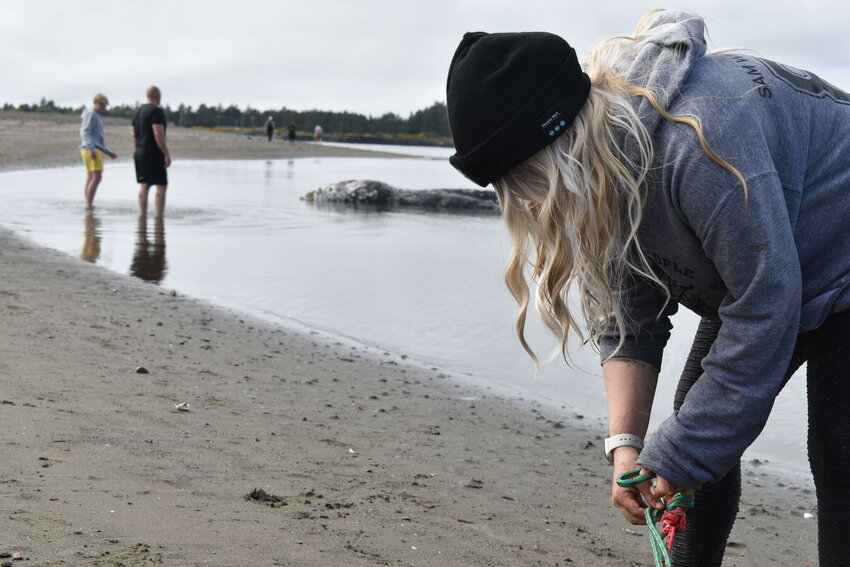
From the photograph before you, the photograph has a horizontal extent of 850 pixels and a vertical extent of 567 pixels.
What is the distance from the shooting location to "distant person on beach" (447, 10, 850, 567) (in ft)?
5.82

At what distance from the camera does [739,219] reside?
1.74 meters

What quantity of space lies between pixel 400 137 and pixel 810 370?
105m

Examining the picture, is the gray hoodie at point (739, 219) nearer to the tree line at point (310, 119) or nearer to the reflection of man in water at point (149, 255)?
the reflection of man in water at point (149, 255)

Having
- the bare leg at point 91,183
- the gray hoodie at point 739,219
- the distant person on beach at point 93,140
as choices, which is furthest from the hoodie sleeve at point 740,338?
the bare leg at point 91,183

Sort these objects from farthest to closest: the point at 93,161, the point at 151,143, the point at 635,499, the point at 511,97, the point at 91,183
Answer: the point at 91,183, the point at 93,161, the point at 151,143, the point at 635,499, the point at 511,97

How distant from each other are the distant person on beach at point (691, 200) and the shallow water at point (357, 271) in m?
2.68

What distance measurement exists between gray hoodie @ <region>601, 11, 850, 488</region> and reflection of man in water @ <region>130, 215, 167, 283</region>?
22.0 ft

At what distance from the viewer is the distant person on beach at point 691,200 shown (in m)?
1.77

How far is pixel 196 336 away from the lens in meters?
5.87

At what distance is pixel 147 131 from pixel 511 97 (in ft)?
37.8

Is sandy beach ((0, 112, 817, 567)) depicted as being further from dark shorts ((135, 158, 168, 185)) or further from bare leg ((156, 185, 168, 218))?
bare leg ((156, 185, 168, 218))

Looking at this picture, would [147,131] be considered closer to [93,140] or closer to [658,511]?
[93,140]

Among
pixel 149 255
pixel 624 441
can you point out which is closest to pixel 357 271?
pixel 149 255

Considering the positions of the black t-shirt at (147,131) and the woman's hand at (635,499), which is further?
the black t-shirt at (147,131)
